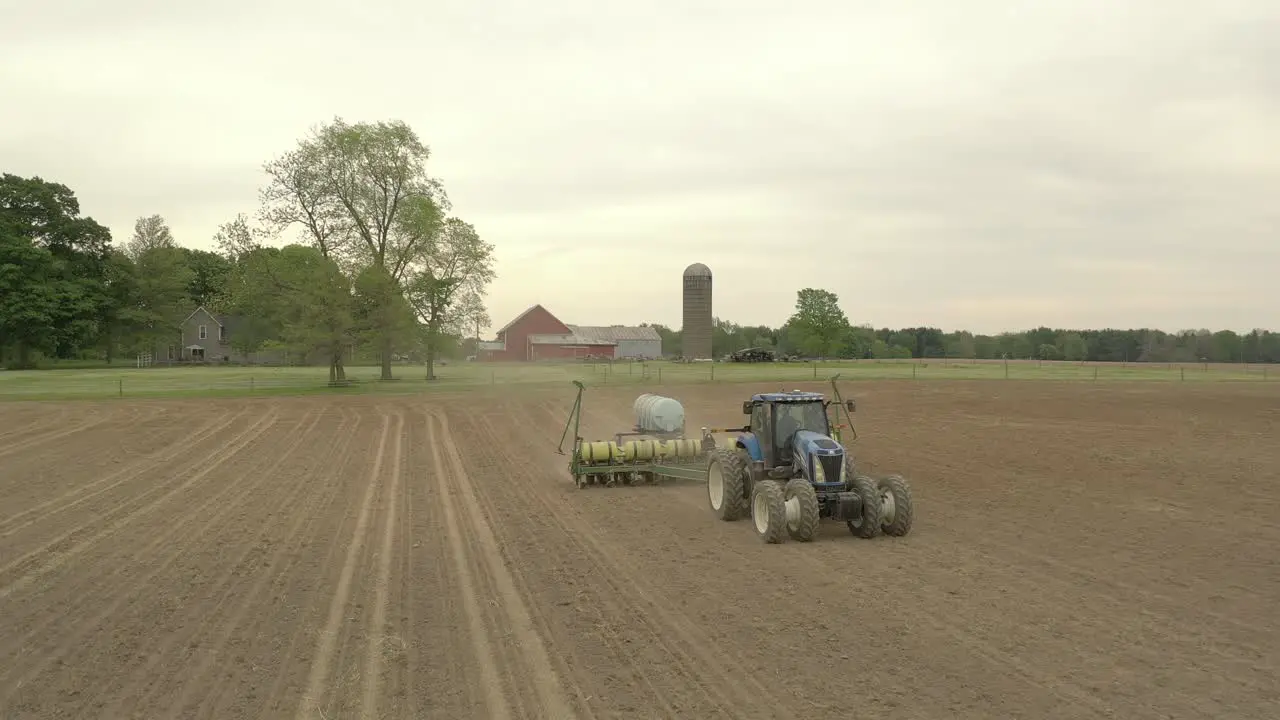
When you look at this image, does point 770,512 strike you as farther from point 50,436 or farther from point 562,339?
point 562,339

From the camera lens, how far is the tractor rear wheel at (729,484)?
14562 millimetres

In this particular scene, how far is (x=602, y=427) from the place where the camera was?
2958 cm

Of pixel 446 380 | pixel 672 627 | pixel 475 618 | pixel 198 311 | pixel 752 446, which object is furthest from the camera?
pixel 198 311

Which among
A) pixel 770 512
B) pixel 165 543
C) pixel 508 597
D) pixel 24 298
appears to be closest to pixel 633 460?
pixel 770 512

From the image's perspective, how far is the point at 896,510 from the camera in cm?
1323

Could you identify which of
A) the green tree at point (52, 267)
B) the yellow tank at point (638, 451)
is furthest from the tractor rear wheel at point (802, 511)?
the green tree at point (52, 267)

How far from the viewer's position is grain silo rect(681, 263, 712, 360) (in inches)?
3280

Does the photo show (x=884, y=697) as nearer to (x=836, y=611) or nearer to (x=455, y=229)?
(x=836, y=611)

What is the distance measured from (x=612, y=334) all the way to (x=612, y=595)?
9172 cm

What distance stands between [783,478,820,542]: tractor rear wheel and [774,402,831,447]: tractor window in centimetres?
139

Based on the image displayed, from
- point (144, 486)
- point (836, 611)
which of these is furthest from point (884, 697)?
point (144, 486)

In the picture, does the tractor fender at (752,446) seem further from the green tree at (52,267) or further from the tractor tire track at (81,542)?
the green tree at (52,267)

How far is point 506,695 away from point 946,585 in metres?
6.27

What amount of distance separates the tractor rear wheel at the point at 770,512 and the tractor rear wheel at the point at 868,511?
4.16 ft
